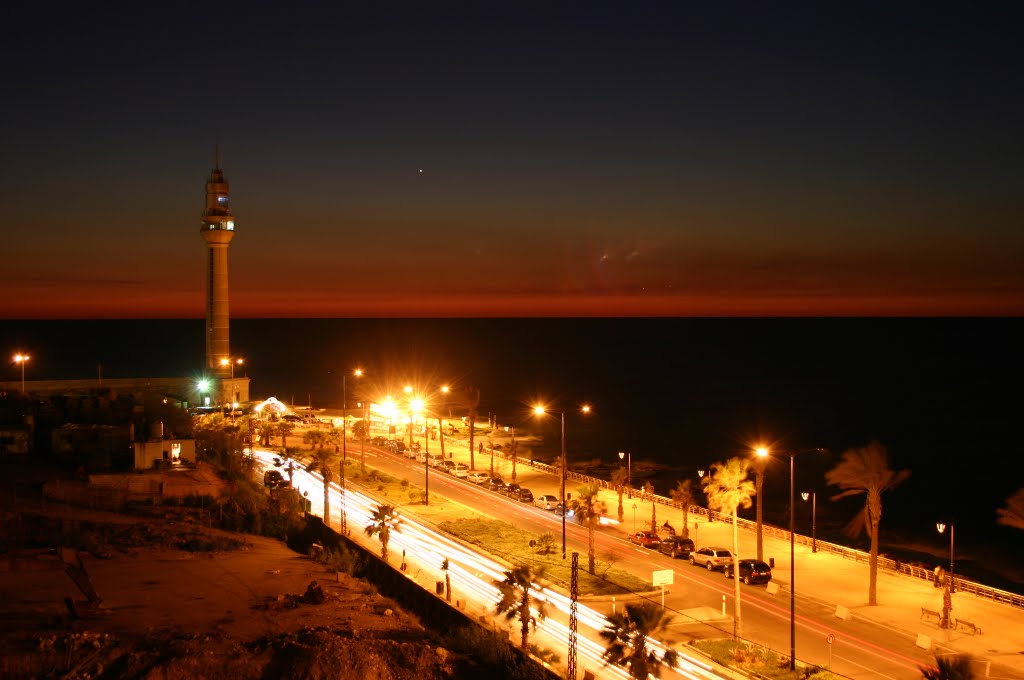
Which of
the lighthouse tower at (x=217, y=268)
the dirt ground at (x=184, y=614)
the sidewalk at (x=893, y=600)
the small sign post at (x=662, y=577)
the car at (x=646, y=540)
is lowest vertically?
the sidewalk at (x=893, y=600)

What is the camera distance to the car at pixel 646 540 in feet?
124

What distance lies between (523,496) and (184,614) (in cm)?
2529

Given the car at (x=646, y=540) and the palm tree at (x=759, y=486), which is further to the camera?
the car at (x=646, y=540)

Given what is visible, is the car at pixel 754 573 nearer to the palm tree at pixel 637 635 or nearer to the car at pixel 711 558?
the car at pixel 711 558

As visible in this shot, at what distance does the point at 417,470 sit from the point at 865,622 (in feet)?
112

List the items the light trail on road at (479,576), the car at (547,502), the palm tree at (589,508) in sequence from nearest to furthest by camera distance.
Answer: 1. the light trail on road at (479,576)
2. the palm tree at (589,508)
3. the car at (547,502)

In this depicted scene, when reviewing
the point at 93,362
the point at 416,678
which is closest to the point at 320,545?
the point at 416,678

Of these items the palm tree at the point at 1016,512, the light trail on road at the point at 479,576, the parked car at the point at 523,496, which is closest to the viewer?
the light trail on road at the point at 479,576

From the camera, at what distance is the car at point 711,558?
111 feet

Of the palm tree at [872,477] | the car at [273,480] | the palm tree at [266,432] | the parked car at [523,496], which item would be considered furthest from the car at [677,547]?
the palm tree at [266,432]

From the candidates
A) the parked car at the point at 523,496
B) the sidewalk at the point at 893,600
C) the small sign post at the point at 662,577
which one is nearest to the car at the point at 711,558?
the sidewalk at the point at 893,600

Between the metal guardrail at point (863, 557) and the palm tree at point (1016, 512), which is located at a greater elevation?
the palm tree at point (1016, 512)

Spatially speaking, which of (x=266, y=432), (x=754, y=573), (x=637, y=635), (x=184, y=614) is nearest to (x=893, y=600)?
(x=754, y=573)

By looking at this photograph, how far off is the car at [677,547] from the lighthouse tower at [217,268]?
5770 centimetres
